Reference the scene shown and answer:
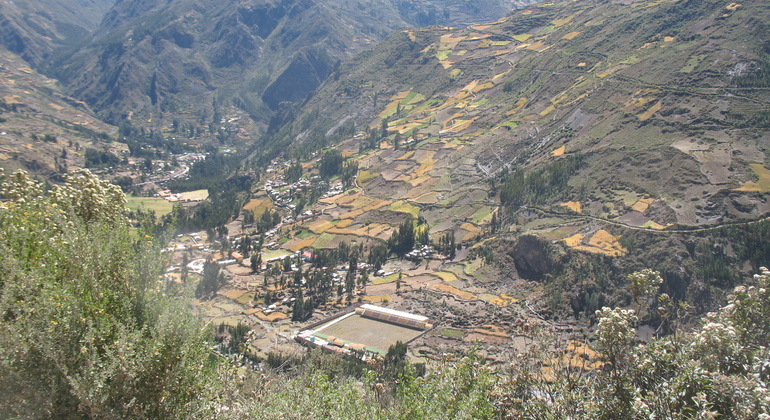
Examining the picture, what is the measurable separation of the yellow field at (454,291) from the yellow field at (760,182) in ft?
107

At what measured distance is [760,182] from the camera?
5388 cm

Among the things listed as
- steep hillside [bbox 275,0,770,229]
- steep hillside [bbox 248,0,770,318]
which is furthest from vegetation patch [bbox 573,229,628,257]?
steep hillside [bbox 275,0,770,229]

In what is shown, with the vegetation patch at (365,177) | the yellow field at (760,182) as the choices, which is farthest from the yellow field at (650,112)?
the vegetation patch at (365,177)

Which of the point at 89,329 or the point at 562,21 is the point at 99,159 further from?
the point at 89,329

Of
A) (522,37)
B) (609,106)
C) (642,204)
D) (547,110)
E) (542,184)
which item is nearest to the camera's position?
(642,204)

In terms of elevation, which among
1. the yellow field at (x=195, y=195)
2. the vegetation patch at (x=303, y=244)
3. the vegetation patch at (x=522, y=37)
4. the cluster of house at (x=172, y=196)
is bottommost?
the yellow field at (x=195, y=195)

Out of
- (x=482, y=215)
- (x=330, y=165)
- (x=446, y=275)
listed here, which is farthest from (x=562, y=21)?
(x=446, y=275)

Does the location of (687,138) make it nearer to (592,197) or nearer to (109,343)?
(592,197)

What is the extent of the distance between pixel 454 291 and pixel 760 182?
120 feet

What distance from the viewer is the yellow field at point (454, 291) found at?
2302 inches

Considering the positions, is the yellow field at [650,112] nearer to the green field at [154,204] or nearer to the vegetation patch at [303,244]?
the vegetation patch at [303,244]

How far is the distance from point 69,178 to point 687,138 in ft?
237

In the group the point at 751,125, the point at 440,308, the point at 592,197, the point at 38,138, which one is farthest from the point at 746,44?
the point at 38,138

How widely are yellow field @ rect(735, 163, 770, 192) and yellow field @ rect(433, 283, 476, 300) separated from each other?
32.6 metres
